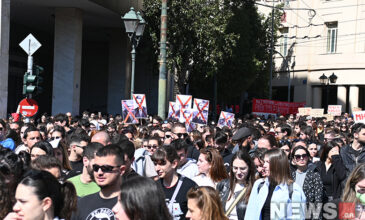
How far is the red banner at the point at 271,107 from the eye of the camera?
105 feet

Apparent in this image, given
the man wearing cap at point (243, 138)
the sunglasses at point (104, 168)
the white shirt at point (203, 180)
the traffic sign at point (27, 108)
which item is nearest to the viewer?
the sunglasses at point (104, 168)

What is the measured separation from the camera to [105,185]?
15.9 ft

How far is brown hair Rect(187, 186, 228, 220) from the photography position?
4750mm

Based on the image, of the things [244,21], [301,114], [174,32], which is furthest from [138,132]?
[244,21]

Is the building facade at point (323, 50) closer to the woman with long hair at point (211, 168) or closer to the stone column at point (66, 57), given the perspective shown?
the stone column at point (66, 57)

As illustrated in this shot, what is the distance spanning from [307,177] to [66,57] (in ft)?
67.5

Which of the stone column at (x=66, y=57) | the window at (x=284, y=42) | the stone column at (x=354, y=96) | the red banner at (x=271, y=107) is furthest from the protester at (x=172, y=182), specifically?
the window at (x=284, y=42)

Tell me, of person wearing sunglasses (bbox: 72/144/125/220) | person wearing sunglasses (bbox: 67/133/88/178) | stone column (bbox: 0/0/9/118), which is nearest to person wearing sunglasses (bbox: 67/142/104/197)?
person wearing sunglasses (bbox: 72/144/125/220)

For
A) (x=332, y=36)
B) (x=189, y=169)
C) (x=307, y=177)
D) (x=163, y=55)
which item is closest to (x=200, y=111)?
(x=163, y=55)

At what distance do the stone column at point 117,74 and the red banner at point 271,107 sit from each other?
23.5ft

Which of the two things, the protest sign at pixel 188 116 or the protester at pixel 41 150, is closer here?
the protester at pixel 41 150

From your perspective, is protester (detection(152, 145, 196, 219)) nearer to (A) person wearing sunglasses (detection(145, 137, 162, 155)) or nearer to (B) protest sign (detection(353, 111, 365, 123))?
(A) person wearing sunglasses (detection(145, 137, 162, 155))

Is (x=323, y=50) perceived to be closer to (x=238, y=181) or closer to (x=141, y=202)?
(x=238, y=181)

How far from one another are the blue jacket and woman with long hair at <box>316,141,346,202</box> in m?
2.67
